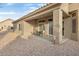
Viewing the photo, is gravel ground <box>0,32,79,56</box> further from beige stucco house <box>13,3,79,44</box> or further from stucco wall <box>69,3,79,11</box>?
stucco wall <box>69,3,79,11</box>

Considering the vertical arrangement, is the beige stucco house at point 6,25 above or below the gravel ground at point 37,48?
above

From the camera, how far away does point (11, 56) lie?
3.60 m

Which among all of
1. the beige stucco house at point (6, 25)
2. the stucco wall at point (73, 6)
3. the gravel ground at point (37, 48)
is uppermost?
the stucco wall at point (73, 6)

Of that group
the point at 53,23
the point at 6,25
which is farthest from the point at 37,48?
the point at 6,25

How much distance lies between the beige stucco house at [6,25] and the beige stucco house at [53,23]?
78 millimetres

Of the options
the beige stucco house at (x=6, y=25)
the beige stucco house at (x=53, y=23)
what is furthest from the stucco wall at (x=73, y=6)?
the beige stucco house at (x=6, y=25)

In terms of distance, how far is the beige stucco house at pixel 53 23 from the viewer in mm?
3629

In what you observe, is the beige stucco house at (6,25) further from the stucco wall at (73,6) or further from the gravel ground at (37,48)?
the stucco wall at (73,6)

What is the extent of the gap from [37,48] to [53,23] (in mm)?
528

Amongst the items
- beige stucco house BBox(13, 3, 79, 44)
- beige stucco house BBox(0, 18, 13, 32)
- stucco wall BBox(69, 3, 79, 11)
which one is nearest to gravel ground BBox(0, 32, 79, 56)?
beige stucco house BBox(13, 3, 79, 44)

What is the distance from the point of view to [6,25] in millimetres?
3709

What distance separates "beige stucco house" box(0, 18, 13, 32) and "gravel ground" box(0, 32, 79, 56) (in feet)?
0.84

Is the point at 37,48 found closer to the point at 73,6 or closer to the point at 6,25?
the point at 6,25

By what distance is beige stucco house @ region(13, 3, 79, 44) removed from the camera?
363cm
